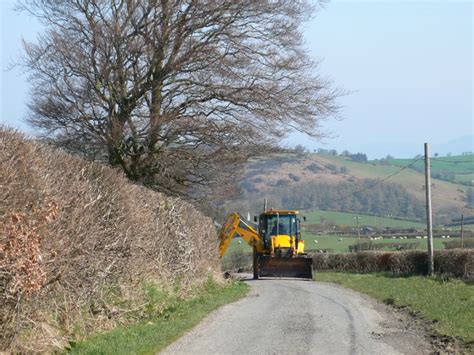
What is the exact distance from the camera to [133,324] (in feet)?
51.1

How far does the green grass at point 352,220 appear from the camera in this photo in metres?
83.2

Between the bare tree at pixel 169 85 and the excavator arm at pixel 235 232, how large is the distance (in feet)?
28.8

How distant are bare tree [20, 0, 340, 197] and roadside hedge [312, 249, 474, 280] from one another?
42.7ft

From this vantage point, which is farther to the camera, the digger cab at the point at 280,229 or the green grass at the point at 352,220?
the green grass at the point at 352,220

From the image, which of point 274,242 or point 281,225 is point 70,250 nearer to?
point 274,242

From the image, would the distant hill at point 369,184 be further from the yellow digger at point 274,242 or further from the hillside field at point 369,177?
the yellow digger at point 274,242

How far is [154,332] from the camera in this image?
46.7ft

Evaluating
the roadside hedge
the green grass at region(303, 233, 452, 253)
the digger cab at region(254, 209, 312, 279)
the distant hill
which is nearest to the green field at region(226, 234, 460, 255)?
the green grass at region(303, 233, 452, 253)

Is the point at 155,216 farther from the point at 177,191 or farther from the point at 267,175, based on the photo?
the point at 267,175

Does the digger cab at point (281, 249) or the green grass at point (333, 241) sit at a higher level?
the green grass at point (333, 241)

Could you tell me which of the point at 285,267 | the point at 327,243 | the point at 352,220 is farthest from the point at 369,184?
the point at 285,267

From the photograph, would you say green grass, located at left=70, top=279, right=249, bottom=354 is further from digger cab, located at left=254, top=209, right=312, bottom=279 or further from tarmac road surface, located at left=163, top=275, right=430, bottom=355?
digger cab, located at left=254, top=209, right=312, bottom=279

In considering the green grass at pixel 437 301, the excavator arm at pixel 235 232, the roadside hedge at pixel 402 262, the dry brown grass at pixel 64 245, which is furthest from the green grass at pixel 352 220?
the dry brown grass at pixel 64 245

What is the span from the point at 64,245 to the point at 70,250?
0.45 meters
